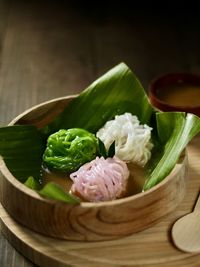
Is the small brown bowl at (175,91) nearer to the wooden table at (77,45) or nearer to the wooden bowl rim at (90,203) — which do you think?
the wooden table at (77,45)

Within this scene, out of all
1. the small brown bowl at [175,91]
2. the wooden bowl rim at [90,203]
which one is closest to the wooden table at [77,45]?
the small brown bowl at [175,91]

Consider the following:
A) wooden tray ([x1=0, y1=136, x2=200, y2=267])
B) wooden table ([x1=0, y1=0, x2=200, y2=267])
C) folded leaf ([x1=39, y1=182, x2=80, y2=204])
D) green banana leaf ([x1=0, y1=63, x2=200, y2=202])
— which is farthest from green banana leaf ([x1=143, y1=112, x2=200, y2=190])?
wooden table ([x1=0, y1=0, x2=200, y2=267])

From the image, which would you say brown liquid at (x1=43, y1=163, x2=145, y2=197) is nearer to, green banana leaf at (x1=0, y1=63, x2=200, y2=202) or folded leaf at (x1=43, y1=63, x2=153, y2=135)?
green banana leaf at (x1=0, y1=63, x2=200, y2=202)

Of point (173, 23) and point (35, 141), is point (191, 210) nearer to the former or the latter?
point (35, 141)

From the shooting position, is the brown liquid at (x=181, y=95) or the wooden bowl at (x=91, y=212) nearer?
the wooden bowl at (x=91, y=212)

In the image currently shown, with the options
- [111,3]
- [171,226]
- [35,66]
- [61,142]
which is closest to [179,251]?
[171,226]

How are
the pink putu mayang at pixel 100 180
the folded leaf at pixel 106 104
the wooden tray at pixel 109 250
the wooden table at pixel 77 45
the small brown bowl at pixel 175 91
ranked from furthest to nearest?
the wooden table at pixel 77 45
the small brown bowl at pixel 175 91
the folded leaf at pixel 106 104
the pink putu mayang at pixel 100 180
the wooden tray at pixel 109 250

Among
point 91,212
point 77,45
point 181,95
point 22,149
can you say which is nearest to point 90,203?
point 91,212

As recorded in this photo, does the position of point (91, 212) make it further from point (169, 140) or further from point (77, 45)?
point (77, 45)
